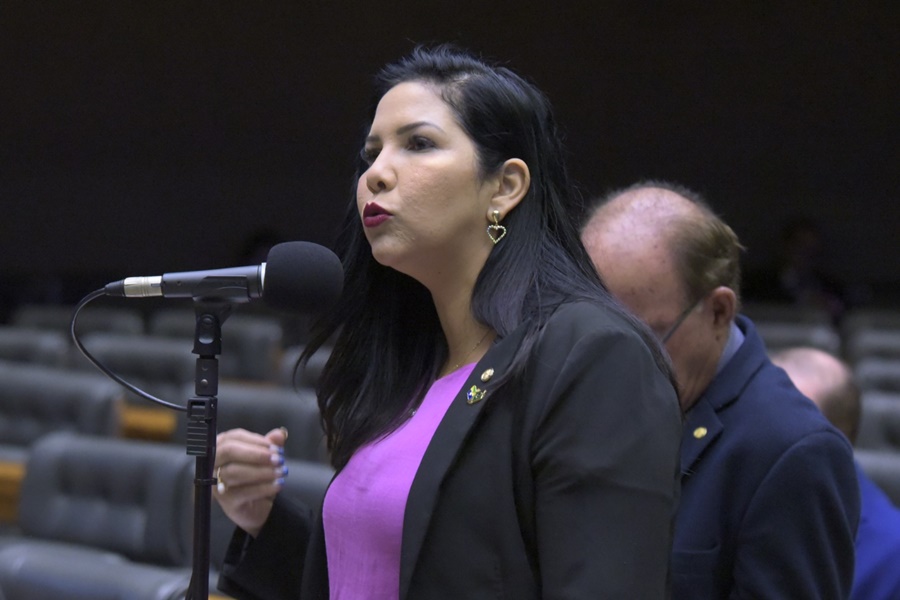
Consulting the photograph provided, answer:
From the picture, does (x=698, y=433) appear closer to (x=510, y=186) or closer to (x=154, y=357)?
(x=510, y=186)

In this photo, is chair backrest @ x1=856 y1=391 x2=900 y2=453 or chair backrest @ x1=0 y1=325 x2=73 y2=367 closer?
chair backrest @ x1=856 y1=391 x2=900 y2=453

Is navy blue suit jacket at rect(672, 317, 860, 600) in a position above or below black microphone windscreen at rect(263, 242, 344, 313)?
below

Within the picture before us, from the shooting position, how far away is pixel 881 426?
3.23 m

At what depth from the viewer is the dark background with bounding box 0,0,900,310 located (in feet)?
25.7

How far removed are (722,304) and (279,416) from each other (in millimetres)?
1954

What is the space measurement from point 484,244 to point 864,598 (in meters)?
1.12

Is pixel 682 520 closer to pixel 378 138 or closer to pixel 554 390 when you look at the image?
pixel 554 390

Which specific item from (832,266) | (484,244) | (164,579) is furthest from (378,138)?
(832,266)

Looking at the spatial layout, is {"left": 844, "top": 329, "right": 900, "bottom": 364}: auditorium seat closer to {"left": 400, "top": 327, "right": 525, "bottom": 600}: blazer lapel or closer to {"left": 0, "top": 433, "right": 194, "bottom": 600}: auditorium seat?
{"left": 0, "top": 433, "right": 194, "bottom": 600}: auditorium seat

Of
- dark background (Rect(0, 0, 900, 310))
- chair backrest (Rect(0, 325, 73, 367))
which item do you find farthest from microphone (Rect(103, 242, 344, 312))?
dark background (Rect(0, 0, 900, 310))

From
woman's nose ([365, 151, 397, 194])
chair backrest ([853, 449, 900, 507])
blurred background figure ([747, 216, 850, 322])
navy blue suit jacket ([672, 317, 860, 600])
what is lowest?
blurred background figure ([747, 216, 850, 322])

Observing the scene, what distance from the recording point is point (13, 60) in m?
8.04

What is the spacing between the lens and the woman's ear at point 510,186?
1288mm

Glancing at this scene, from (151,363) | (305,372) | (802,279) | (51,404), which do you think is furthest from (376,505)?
(802,279)
